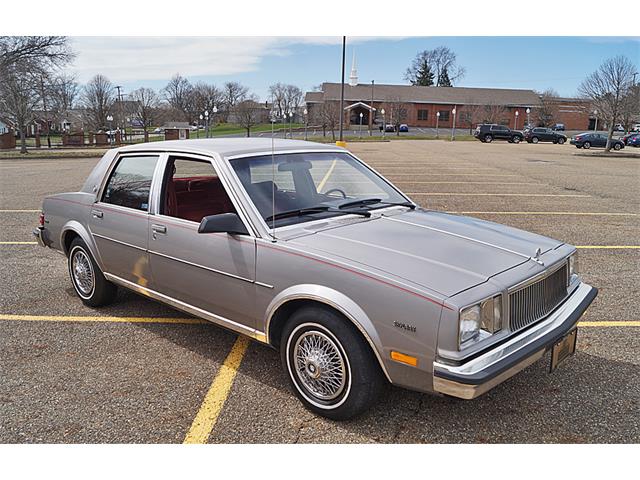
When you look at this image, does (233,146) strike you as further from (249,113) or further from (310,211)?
(310,211)

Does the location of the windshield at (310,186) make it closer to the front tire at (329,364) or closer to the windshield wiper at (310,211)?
the windshield wiper at (310,211)

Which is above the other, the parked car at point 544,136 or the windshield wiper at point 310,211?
the parked car at point 544,136

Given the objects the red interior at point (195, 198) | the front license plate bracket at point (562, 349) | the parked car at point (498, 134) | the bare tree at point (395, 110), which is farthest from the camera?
the bare tree at point (395, 110)

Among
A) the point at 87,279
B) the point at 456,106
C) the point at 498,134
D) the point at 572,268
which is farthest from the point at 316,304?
the point at 456,106

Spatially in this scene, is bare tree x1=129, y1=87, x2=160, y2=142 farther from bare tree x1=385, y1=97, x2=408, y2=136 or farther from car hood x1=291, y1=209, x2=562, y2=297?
car hood x1=291, y1=209, x2=562, y2=297

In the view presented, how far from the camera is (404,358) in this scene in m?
2.68

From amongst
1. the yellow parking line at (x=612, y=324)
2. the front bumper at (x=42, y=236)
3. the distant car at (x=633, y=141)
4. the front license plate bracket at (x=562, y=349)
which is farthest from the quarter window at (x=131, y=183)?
the distant car at (x=633, y=141)

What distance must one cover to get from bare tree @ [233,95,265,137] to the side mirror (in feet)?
2.69

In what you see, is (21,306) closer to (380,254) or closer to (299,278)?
(299,278)

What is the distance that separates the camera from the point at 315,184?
4184mm

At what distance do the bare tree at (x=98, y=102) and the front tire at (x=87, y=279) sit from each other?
62.1 m

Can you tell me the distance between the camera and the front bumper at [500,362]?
8.32 ft

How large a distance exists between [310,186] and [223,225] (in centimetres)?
100

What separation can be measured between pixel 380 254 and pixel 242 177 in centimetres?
125
